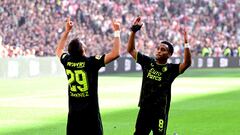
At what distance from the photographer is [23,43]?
39.6 meters

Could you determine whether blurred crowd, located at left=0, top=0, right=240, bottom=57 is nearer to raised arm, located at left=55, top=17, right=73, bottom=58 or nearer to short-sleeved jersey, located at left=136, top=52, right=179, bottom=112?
short-sleeved jersey, located at left=136, top=52, right=179, bottom=112

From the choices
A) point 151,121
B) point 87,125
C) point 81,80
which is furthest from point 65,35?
point 151,121

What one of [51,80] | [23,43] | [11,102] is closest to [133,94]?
[11,102]

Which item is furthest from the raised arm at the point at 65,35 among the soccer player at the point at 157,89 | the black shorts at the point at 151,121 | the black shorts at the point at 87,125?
the black shorts at the point at 151,121

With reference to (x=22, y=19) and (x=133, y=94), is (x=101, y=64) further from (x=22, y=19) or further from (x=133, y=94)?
(x=22, y=19)

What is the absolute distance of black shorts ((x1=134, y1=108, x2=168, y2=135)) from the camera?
10742 millimetres

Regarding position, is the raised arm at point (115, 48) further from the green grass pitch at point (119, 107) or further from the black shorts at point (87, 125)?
the green grass pitch at point (119, 107)

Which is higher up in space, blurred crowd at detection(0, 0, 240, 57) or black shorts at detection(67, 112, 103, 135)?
black shorts at detection(67, 112, 103, 135)

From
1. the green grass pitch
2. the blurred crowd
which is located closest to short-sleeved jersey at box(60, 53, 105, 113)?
the green grass pitch

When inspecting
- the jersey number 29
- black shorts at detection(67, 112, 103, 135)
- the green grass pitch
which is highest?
the jersey number 29

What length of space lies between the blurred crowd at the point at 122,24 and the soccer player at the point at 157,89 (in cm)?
2446

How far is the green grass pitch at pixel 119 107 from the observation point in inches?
622

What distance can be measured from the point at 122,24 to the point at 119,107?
27.5m

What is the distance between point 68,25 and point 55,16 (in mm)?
34121
